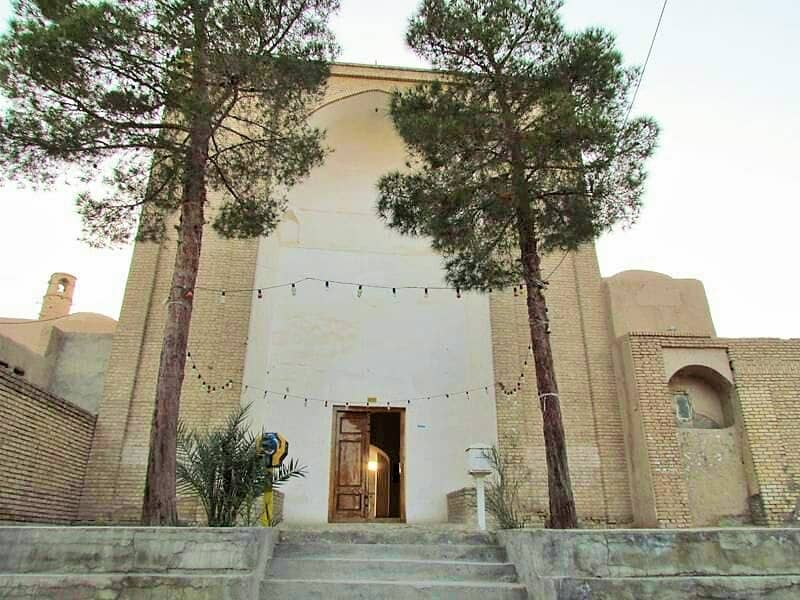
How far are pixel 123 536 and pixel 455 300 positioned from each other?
802 cm

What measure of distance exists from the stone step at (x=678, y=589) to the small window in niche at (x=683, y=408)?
232 inches

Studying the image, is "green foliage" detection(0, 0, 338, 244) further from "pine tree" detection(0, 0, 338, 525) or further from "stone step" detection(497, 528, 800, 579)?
"stone step" detection(497, 528, 800, 579)

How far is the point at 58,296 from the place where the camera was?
17125 mm

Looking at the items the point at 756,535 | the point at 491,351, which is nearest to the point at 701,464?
the point at 491,351

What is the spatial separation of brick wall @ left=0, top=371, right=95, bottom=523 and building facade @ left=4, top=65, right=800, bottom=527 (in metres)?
0.33

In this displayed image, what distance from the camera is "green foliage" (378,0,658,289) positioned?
5.95 metres

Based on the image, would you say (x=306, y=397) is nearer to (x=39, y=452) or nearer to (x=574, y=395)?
(x=39, y=452)

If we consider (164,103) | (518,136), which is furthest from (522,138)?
(164,103)

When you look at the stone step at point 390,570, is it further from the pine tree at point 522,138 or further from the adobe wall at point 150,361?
the adobe wall at point 150,361

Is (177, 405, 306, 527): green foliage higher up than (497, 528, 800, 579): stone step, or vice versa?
(177, 405, 306, 527): green foliage

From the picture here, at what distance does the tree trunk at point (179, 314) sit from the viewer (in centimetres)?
468

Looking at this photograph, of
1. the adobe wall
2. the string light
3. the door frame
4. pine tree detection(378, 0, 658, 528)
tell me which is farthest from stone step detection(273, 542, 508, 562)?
the door frame

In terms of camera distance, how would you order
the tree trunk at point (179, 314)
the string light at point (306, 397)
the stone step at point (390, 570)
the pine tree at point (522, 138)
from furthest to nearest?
the string light at point (306, 397), the pine tree at point (522, 138), the tree trunk at point (179, 314), the stone step at point (390, 570)

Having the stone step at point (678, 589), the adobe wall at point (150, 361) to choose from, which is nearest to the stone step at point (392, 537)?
the stone step at point (678, 589)
